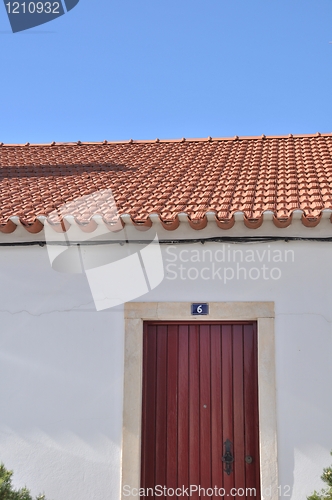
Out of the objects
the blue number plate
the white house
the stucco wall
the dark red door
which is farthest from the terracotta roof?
the dark red door

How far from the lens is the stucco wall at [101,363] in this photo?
4973 mm

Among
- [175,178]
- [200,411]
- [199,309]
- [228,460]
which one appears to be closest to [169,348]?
[199,309]

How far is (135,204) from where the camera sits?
5.74 metres

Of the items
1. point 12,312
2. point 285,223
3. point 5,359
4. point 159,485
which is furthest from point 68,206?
point 159,485

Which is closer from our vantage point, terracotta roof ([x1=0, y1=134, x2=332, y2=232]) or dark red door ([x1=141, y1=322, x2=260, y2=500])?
dark red door ([x1=141, y1=322, x2=260, y2=500])

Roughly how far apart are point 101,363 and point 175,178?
8.01ft

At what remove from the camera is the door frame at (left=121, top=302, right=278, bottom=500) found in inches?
195

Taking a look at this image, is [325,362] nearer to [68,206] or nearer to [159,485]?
[159,485]

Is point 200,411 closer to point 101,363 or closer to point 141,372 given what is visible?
point 141,372

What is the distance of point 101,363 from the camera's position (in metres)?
5.27

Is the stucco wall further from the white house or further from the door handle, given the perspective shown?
the door handle

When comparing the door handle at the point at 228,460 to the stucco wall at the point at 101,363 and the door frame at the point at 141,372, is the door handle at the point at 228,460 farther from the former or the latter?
the stucco wall at the point at 101,363

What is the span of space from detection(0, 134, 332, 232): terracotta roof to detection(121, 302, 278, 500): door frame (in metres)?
0.75

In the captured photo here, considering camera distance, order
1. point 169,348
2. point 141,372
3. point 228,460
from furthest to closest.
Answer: point 169,348 < point 141,372 < point 228,460
